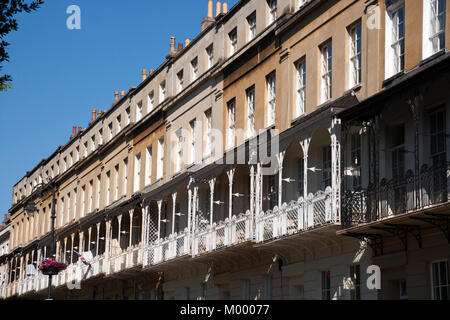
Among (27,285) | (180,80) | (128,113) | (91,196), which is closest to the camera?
(180,80)

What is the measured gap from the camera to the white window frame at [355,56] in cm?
2450

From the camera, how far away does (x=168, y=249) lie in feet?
112

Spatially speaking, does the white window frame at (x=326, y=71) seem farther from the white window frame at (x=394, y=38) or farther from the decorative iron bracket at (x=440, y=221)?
the decorative iron bracket at (x=440, y=221)

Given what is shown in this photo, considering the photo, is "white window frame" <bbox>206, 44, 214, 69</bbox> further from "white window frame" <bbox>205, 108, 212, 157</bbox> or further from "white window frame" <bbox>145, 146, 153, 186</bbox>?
"white window frame" <bbox>145, 146, 153, 186</bbox>

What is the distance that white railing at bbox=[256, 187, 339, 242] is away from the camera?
2307cm

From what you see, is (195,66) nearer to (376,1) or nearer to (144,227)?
(144,227)

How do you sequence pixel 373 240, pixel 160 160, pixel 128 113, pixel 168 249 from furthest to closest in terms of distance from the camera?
pixel 128 113
pixel 160 160
pixel 168 249
pixel 373 240

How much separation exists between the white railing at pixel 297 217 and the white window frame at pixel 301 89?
3.37 metres

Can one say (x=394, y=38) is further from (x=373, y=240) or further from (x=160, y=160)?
(x=160, y=160)

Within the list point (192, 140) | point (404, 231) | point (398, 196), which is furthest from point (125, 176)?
point (398, 196)

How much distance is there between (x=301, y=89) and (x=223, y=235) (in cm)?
579

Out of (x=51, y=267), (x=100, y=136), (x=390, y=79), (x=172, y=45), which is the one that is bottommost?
(x=51, y=267)

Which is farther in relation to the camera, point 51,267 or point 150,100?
point 150,100
